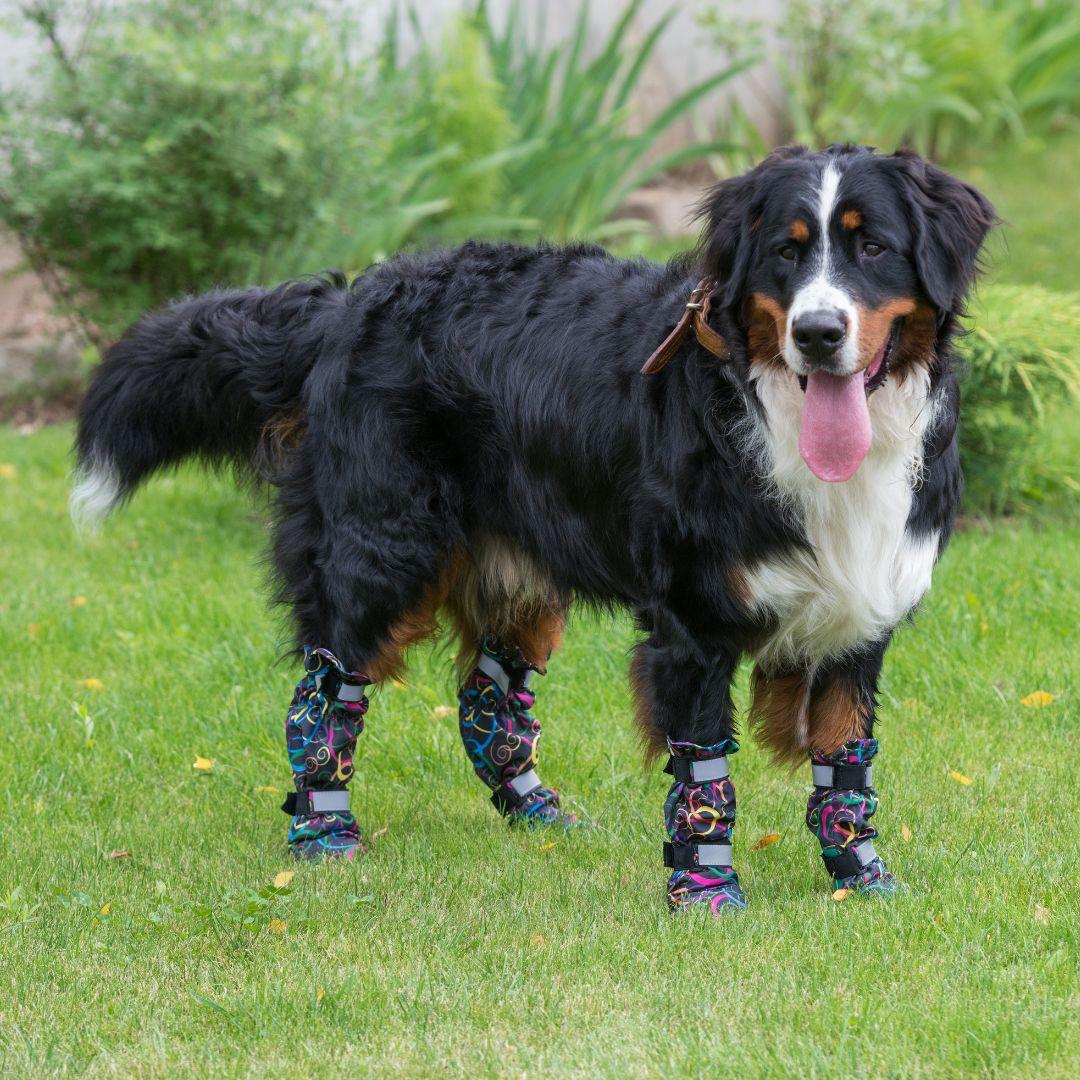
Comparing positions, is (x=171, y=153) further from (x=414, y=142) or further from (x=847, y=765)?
(x=847, y=765)

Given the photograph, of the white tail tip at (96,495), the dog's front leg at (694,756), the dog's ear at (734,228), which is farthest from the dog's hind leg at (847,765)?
the white tail tip at (96,495)

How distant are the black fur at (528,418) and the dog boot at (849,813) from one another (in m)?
0.19

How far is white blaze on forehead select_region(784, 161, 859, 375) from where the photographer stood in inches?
117

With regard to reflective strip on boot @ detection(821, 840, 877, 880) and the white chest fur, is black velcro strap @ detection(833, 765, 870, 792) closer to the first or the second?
reflective strip on boot @ detection(821, 840, 877, 880)

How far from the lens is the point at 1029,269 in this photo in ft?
34.2

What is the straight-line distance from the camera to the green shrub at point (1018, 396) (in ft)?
20.4

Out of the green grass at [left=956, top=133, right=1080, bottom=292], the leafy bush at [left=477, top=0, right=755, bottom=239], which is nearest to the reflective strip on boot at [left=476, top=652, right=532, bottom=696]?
the leafy bush at [left=477, top=0, right=755, bottom=239]

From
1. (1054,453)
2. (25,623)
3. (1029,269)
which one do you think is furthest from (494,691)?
(1029,269)

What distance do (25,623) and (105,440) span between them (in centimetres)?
193

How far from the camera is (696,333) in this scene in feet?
11.1

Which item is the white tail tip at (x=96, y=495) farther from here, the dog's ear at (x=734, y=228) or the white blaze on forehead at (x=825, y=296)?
the white blaze on forehead at (x=825, y=296)

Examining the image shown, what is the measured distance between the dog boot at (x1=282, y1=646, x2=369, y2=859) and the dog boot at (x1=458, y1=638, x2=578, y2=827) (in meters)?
0.40

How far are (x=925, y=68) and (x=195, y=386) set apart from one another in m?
8.45

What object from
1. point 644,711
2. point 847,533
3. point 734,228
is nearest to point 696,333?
point 734,228
